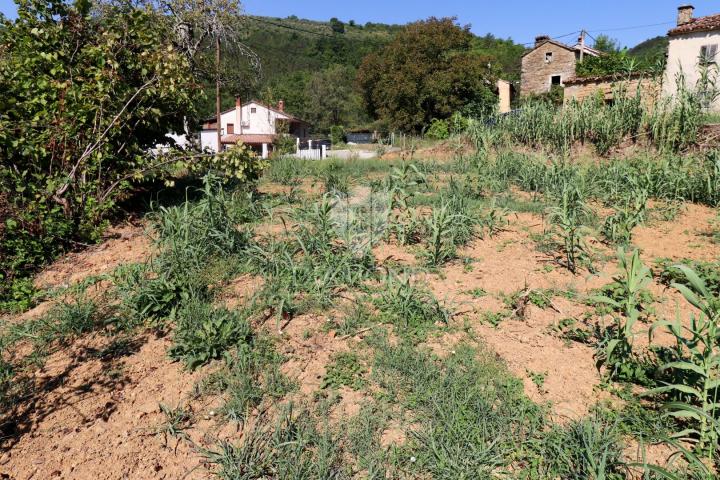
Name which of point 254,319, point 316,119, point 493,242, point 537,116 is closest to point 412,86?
point 537,116

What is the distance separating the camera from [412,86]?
23.1 metres

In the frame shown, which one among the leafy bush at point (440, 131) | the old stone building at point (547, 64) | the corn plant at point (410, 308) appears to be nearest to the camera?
the corn plant at point (410, 308)

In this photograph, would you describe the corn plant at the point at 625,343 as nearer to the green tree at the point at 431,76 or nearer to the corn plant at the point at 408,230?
the corn plant at the point at 408,230

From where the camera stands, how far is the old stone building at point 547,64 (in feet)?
102

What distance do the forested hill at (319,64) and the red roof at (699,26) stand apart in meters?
12.4

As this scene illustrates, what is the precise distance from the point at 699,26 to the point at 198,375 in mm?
21396

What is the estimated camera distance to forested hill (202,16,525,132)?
46000 mm

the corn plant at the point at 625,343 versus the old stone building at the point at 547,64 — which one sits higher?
the old stone building at the point at 547,64

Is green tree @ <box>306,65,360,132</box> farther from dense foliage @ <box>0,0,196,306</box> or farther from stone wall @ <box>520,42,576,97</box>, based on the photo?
dense foliage @ <box>0,0,196,306</box>

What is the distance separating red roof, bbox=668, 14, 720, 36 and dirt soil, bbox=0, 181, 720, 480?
59.2 ft

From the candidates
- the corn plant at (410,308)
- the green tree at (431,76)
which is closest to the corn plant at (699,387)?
the corn plant at (410,308)

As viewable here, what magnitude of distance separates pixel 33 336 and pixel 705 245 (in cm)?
513

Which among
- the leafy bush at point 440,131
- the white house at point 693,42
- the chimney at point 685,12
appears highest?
the chimney at point 685,12

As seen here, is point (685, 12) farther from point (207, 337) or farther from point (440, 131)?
point (207, 337)
